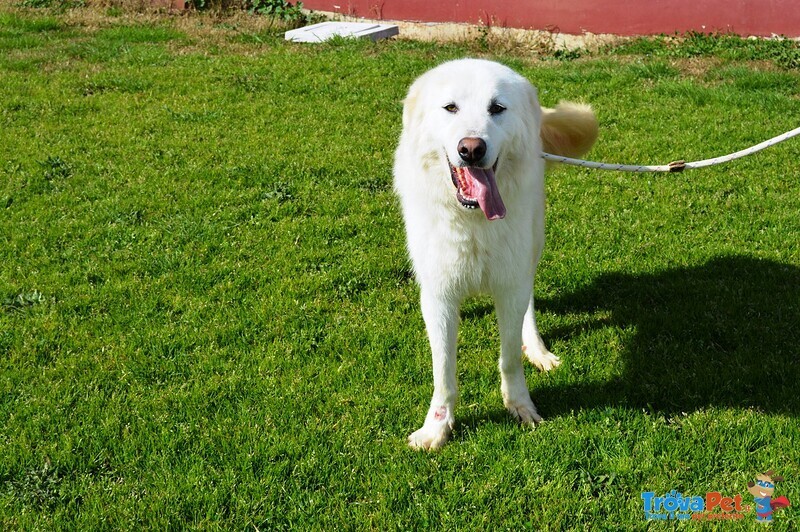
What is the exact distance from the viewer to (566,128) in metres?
4.12

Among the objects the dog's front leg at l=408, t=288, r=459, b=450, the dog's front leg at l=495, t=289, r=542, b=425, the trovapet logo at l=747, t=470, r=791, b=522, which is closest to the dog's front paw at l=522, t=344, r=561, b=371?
the dog's front leg at l=495, t=289, r=542, b=425

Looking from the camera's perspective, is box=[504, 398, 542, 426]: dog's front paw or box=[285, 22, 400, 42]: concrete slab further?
box=[285, 22, 400, 42]: concrete slab

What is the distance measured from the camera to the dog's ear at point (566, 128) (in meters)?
4.11

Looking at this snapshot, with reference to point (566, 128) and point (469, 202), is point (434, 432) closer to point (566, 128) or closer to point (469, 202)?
point (469, 202)

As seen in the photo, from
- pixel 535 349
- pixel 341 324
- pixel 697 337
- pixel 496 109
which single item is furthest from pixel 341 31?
pixel 496 109

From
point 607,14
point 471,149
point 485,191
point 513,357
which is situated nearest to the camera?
point 471,149

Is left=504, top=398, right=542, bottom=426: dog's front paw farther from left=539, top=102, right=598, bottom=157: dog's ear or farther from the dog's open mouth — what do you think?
left=539, top=102, right=598, bottom=157: dog's ear

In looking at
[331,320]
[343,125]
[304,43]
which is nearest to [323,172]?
[343,125]

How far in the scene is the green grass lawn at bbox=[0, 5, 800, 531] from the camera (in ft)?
10.4

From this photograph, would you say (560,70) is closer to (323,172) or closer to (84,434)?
(323,172)

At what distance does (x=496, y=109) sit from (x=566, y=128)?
1211 millimetres

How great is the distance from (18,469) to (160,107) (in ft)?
18.3

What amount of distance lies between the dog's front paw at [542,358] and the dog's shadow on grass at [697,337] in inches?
3.1

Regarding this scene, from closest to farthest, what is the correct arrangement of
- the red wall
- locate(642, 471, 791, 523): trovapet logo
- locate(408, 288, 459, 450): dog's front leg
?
1. locate(642, 471, 791, 523): trovapet logo
2. locate(408, 288, 459, 450): dog's front leg
3. the red wall
